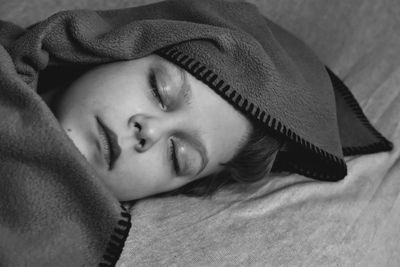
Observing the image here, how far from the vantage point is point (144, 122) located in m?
1.02

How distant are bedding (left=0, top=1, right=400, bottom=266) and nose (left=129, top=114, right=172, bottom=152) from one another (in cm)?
16

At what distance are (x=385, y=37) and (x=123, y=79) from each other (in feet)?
3.03

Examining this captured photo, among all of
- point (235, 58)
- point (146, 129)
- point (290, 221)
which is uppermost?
point (235, 58)

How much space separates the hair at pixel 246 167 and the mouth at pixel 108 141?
22 centimetres

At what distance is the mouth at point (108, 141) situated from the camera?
1.01 metres

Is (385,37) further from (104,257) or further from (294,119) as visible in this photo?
(104,257)

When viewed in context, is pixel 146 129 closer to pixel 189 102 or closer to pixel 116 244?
pixel 189 102

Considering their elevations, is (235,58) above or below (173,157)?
above

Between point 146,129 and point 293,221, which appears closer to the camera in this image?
point 146,129

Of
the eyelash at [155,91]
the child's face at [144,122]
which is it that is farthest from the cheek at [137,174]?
the eyelash at [155,91]

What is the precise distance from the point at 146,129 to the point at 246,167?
0.31 m

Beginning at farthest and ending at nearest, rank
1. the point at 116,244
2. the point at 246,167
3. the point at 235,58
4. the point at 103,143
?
the point at 246,167, the point at 235,58, the point at 103,143, the point at 116,244

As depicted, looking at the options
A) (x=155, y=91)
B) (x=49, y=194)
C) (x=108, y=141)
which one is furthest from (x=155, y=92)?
(x=49, y=194)

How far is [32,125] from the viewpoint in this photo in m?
0.90
